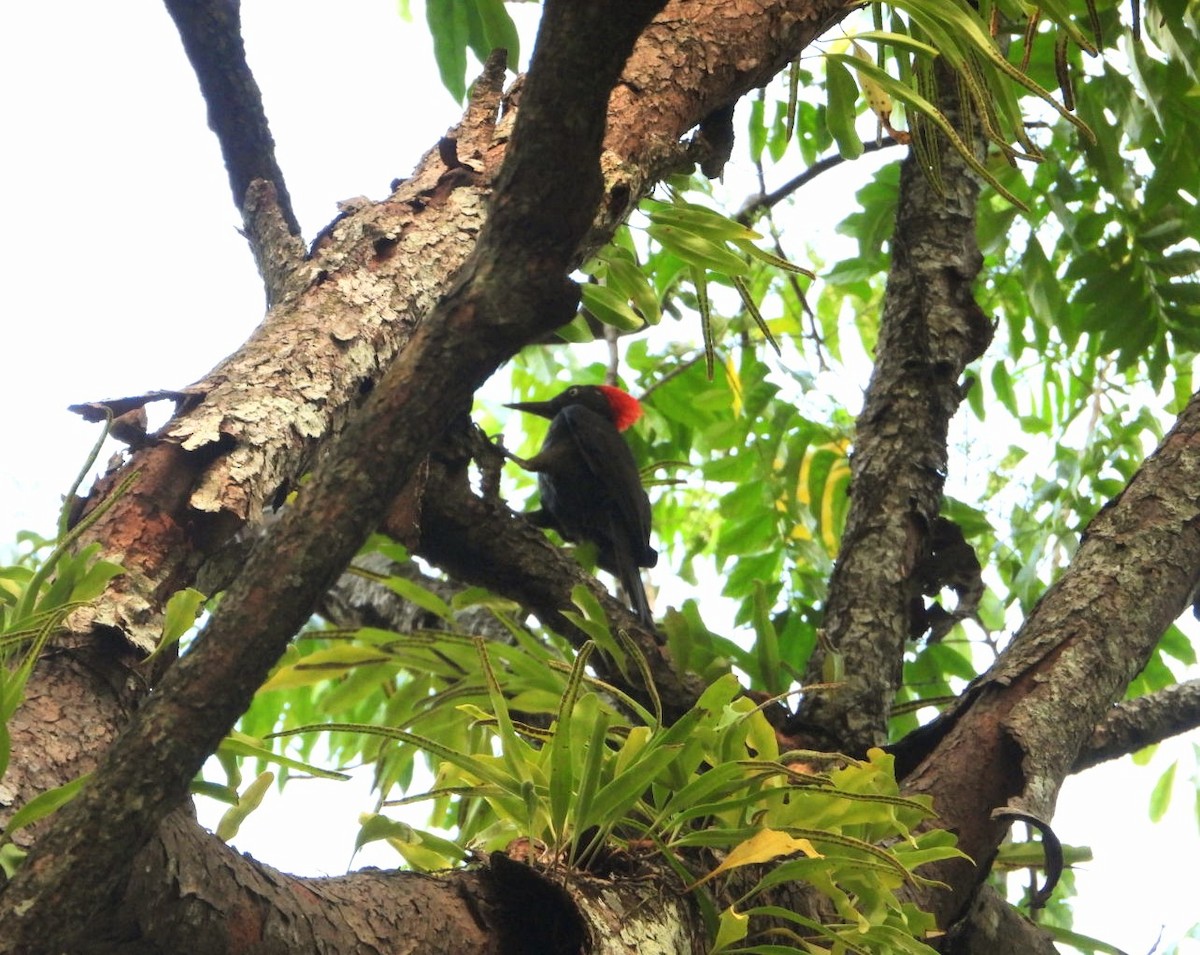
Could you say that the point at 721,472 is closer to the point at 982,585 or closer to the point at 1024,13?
the point at 982,585

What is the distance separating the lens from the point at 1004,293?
404 cm

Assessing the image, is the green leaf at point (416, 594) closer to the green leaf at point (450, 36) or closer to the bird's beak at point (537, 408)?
the green leaf at point (450, 36)

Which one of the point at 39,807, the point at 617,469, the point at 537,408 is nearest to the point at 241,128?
the point at 39,807

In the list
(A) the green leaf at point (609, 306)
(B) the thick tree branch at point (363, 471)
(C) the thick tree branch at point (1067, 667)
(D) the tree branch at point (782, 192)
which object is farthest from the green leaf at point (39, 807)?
(D) the tree branch at point (782, 192)

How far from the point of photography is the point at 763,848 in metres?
1.50

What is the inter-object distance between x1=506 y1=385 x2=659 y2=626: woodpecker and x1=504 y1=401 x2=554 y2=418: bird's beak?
0.12m

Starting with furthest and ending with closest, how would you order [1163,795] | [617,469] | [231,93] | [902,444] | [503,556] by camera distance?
[617,469]
[1163,795]
[902,444]
[503,556]
[231,93]

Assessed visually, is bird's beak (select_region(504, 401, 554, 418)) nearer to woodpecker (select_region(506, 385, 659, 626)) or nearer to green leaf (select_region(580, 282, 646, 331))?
woodpecker (select_region(506, 385, 659, 626))

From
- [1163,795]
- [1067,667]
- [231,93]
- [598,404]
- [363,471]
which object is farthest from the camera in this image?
[598,404]

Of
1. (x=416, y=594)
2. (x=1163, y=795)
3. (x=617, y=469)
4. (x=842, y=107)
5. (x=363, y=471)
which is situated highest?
(x=617, y=469)

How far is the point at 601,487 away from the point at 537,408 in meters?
0.63

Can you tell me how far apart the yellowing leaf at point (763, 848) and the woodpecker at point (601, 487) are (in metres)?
2.64

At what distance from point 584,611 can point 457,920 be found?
0.83 m

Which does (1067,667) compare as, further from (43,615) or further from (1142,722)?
(43,615)
